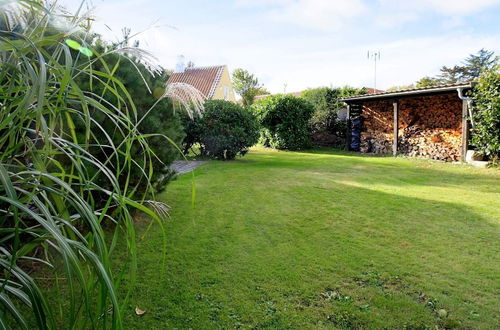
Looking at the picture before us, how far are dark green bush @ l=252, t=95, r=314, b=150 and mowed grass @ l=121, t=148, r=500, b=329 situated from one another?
7.09 m

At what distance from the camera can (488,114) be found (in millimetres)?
7168

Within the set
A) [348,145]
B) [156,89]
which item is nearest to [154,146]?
[156,89]

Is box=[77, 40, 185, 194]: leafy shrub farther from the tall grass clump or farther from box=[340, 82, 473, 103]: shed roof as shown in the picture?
box=[340, 82, 473, 103]: shed roof

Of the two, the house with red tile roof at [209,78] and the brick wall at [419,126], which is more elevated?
the house with red tile roof at [209,78]

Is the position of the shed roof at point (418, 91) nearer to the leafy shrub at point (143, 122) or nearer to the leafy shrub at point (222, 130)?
the leafy shrub at point (222, 130)

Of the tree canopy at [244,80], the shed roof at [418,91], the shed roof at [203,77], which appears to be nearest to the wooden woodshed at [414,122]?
the shed roof at [418,91]

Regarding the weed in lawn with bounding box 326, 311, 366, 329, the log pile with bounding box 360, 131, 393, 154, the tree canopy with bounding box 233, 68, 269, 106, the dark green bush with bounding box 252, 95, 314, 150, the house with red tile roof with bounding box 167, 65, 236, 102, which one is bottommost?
the weed in lawn with bounding box 326, 311, 366, 329

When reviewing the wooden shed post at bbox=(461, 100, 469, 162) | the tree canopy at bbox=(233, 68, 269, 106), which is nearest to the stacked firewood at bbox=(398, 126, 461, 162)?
the wooden shed post at bbox=(461, 100, 469, 162)

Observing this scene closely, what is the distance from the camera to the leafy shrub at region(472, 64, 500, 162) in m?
7.00

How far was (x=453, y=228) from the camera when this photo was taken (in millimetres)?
3375

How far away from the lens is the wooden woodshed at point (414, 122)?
9.00 m

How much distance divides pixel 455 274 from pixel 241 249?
161 centimetres

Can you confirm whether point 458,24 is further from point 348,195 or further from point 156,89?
point 156,89

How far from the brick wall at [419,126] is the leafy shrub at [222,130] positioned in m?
5.25
